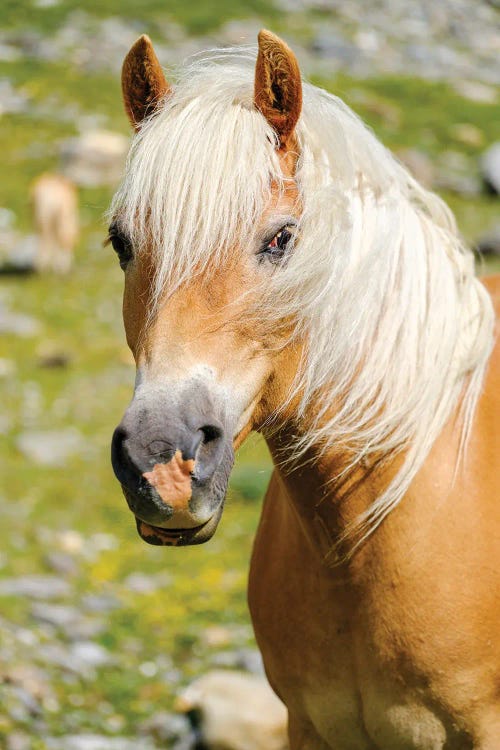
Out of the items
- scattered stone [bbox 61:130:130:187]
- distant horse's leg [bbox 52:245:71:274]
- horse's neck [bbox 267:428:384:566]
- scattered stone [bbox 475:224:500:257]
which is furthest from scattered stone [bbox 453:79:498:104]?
horse's neck [bbox 267:428:384:566]

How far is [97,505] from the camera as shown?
7492mm

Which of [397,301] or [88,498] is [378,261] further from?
[88,498]

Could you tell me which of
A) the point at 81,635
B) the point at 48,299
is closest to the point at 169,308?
the point at 81,635

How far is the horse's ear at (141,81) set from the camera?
106 inches

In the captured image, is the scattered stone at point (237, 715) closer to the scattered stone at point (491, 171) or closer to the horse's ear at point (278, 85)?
the horse's ear at point (278, 85)

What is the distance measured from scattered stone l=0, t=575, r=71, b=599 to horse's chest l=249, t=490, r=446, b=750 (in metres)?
3.18

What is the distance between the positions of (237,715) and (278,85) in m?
3.14

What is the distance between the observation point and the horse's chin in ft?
7.90

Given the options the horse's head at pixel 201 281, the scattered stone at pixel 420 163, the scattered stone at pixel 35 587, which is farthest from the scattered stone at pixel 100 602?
the scattered stone at pixel 420 163

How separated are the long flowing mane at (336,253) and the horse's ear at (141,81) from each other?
0.06 meters

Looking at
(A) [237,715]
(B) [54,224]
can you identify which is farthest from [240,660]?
(B) [54,224]

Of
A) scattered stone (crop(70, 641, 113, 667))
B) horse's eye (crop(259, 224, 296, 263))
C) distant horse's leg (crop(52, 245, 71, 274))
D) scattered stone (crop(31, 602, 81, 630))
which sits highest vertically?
horse's eye (crop(259, 224, 296, 263))

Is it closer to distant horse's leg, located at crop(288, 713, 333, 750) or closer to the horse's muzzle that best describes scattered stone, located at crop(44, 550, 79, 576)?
distant horse's leg, located at crop(288, 713, 333, 750)

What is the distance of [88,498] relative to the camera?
757cm
